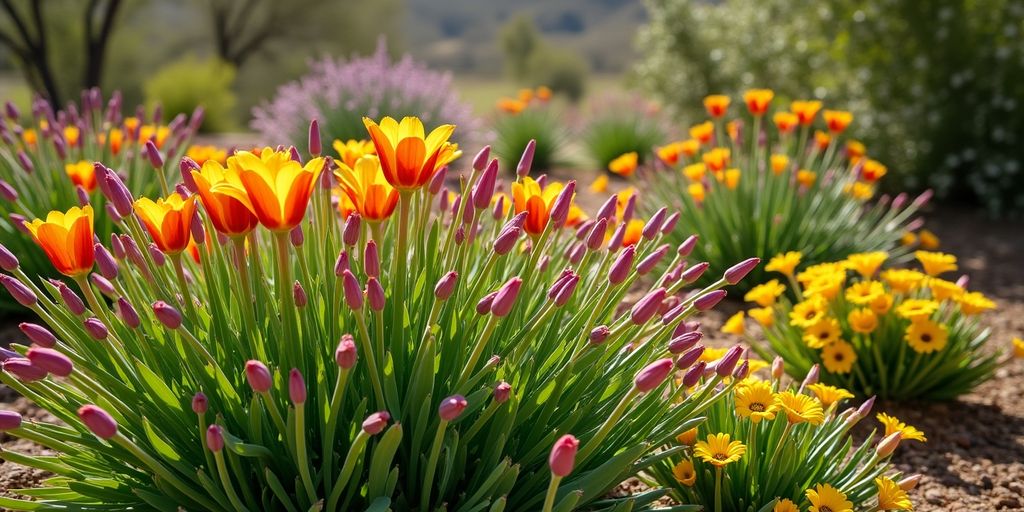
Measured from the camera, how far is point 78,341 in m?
1.93

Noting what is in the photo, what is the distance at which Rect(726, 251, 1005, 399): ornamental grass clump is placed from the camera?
309 cm

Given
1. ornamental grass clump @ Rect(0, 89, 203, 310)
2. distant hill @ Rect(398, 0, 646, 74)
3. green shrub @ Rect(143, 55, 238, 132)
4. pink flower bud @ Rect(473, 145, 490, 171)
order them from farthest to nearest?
1. distant hill @ Rect(398, 0, 646, 74)
2. green shrub @ Rect(143, 55, 238, 132)
3. ornamental grass clump @ Rect(0, 89, 203, 310)
4. pink flower bud @ Rect(473, 145, 490, 171)

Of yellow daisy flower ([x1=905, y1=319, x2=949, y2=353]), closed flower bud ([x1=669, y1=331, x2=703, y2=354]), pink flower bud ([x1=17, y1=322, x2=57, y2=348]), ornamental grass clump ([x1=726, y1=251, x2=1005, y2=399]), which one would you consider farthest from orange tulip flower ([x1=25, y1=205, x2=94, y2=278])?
yellow daisy flower ([x1=905, y1=319, x2=949, y2=353])

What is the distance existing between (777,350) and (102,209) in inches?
127

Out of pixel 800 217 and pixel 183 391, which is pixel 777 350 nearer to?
pixel 800 217

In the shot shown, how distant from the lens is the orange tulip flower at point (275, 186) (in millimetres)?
1500

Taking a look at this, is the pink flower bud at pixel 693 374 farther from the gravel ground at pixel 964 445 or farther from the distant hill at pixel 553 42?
the distant hill at pixel 553 42

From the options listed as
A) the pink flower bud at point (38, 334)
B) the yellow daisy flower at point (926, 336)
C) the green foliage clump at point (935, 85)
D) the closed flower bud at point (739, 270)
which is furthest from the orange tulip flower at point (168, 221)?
the green foliage clump at point (935, 85)

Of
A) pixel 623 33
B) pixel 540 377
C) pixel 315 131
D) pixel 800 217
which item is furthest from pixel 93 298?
pixel 623 33

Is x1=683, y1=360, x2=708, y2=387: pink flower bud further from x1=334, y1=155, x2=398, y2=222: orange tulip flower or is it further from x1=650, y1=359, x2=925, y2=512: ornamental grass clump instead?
x1=334, y1=155, x2=398, y2=222: orange tulip flower

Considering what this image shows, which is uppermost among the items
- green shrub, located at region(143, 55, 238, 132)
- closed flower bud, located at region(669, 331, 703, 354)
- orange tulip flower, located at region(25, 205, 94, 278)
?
orange tulip flower, located at region(25, 205, 94, 278)

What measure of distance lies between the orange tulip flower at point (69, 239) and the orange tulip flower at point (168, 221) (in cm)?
13

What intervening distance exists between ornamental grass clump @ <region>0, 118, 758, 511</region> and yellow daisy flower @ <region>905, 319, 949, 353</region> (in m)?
1.39

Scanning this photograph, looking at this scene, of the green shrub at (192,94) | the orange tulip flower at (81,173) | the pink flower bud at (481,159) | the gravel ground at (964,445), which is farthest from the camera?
the green shrub at (192,94)
